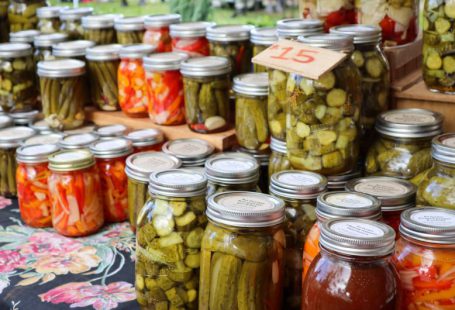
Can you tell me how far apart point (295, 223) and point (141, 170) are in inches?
19.7

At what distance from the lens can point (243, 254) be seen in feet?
3.75

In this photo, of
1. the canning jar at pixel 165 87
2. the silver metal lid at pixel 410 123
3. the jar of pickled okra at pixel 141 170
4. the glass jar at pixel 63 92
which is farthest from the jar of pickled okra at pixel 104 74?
the silver metal lid at pixel 410 123

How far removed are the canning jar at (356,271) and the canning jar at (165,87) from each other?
38.1 inches

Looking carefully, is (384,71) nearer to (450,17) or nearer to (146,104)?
(450,17)

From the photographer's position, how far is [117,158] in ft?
6.04

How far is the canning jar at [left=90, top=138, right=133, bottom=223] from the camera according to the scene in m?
1.83

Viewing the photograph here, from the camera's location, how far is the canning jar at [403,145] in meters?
1.46

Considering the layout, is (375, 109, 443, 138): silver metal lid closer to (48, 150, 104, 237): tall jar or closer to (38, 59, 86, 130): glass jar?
(48, 150, 104, 237): tall jar

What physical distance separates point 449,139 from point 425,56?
14.3 inches

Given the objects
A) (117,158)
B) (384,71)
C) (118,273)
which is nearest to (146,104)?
(117,158)

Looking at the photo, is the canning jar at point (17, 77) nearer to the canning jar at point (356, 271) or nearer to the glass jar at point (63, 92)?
the glass jar at point (63, 92)

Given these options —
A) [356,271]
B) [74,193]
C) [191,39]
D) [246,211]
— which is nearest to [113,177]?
[74,193]

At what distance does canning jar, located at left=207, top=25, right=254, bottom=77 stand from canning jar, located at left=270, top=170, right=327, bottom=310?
0.75 metres

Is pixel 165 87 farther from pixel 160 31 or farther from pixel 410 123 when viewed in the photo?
pixel 410 123
